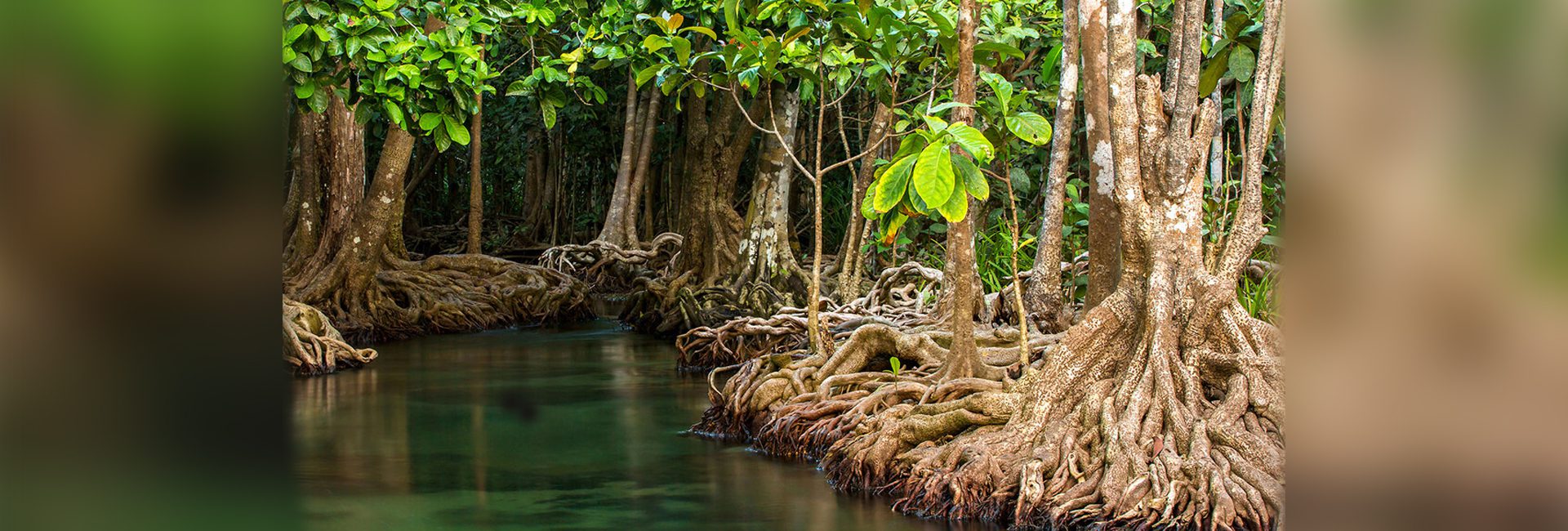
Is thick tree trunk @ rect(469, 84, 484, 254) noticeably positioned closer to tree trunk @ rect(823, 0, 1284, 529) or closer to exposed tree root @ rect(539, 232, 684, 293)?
exposed tree root @ rect(539, 232, 684, 293)

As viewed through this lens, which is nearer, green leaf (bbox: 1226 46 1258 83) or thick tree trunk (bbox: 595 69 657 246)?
green leaf (bbox: 1226 46 1258 83)

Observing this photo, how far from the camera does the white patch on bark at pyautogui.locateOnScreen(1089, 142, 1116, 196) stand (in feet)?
24.0

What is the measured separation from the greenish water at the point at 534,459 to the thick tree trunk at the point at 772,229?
226cm

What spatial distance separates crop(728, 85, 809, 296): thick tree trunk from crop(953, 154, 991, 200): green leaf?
292 inches

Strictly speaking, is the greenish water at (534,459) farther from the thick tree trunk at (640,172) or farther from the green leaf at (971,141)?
the thick tree trunk at (640,172)

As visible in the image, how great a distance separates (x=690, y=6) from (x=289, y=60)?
19.7 ft

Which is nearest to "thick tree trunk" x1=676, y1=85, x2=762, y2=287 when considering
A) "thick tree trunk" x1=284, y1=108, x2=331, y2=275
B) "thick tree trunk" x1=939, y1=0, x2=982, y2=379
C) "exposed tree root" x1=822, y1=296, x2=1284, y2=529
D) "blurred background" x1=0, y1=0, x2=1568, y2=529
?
"thick tree trunk" x1=284, y1=108, x2=331, y2=275

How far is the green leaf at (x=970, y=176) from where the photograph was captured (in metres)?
5.71

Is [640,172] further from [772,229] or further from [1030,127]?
[1030,127]

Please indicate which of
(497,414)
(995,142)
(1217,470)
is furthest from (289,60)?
(1217,470)

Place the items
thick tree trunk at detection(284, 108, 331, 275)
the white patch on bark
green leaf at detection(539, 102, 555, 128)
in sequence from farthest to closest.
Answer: thick tree trunk at detection(284, 108, 331, 275) < green leaf at detection(539, 102, 555, 128) < the white patch on bark
